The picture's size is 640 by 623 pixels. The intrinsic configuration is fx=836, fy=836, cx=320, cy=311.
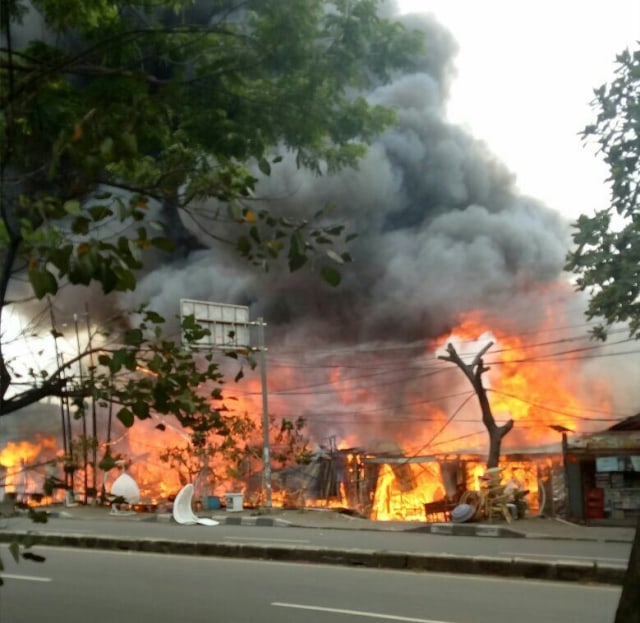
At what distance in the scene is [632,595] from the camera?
3.15 m

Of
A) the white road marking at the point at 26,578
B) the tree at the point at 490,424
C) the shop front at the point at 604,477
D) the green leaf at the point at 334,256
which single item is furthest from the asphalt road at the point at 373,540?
the green leaf at the point at 334,256

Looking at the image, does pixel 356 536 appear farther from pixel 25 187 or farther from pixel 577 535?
pixel 25 187

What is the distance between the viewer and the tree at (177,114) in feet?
11.6

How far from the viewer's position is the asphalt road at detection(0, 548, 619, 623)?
24.0ft

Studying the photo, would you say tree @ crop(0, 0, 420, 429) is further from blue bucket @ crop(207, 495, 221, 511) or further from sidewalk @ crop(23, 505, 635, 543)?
blue bucket @ crop(207, 495, 221, 511)

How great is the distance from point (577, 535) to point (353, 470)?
10.3 m

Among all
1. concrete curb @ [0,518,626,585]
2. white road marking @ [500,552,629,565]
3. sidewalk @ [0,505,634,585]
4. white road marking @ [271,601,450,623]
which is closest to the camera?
white road marking @ [271,601,450,623]

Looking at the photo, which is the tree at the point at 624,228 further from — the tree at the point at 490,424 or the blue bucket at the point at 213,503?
the blue bucket at the point at 213,503

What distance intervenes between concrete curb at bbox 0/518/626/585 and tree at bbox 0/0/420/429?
357cm

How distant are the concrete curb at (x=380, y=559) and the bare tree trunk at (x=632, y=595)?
16.9 ft

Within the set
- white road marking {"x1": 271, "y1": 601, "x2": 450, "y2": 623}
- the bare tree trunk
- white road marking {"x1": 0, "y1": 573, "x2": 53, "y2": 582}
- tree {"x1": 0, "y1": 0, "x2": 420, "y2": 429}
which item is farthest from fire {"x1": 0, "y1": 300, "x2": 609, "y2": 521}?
the bare tree trunk

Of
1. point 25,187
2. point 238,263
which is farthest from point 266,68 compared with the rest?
point 238,263

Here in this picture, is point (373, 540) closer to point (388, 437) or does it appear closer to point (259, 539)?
point (259, 539)

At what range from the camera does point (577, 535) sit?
50.4 feet
